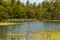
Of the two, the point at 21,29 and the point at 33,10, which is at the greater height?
the point at 21,29

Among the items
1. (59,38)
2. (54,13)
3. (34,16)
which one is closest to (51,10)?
(54,13)

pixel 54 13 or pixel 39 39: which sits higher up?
pixel 39 39

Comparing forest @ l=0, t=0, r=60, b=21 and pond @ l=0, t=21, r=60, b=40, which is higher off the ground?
pond @ l=0, t=21, r=60, b=40

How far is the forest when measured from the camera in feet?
278

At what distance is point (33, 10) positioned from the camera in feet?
334

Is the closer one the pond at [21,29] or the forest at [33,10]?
the pond at [21,29]

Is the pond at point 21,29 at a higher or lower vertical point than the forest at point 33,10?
higher

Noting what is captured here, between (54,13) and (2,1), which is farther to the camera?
(54,13)

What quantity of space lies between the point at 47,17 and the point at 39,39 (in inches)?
3196

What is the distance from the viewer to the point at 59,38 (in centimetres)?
1864

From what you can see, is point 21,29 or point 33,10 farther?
point 33,10

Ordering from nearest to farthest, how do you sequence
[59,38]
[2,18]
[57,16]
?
[59,38] → [2,18] → [57,16]

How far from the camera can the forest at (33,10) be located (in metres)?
84.9

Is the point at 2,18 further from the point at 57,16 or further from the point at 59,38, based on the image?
the point at 59,38
